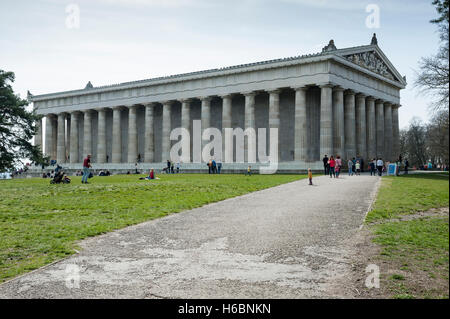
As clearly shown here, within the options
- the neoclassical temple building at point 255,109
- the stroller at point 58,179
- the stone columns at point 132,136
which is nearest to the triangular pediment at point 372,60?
the neoclassical temple building at point 255,109

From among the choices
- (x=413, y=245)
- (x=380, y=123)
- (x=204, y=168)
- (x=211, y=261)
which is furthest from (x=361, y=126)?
(x=211, y=261)

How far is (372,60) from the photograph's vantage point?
204 ft

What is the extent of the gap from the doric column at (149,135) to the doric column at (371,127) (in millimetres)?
34474

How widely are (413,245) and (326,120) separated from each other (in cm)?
4472

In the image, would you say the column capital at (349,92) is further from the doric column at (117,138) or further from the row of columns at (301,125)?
the doric column at (117,138)

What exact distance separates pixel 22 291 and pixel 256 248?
201 inches

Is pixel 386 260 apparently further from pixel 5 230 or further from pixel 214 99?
pixel 214 99

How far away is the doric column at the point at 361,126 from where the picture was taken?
58812 millimetres

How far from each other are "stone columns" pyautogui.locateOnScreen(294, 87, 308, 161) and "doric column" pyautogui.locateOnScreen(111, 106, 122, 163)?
3363 centimetres

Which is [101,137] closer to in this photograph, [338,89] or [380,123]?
[338,89]

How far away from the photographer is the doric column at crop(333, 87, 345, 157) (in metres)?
53.4

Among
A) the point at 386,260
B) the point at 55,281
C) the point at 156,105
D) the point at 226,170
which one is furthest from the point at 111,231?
the point at 156,105

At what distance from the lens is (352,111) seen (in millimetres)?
57188
